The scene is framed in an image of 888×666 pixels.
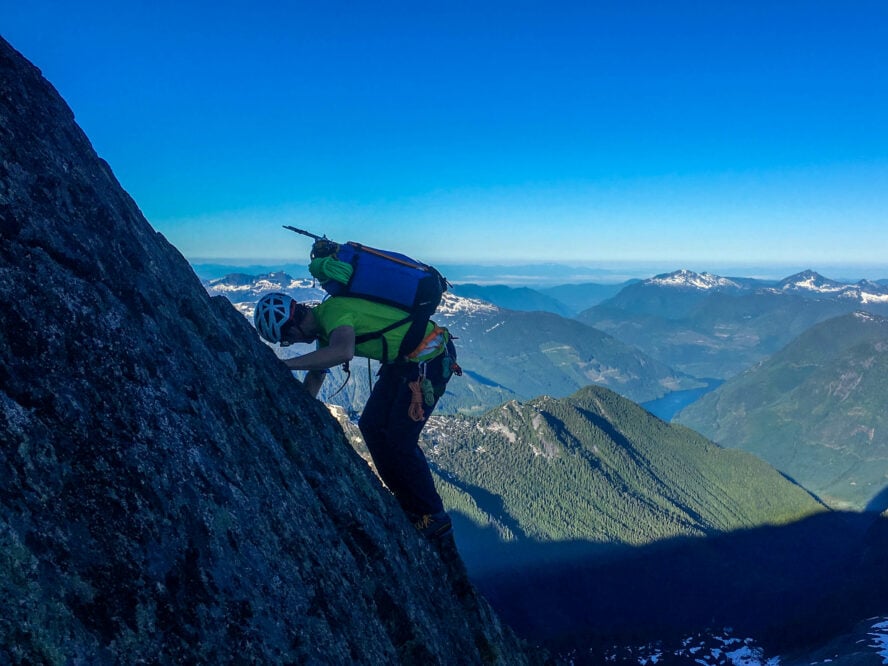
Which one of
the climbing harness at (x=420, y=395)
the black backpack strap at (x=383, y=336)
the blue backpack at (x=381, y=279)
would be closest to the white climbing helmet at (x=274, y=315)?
the blue backpack at (x=381, y=279)

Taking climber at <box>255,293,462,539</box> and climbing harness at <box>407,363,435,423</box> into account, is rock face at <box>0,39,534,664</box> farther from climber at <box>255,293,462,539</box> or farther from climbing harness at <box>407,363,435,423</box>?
climbing harness at <box>407,363,435,423</box>

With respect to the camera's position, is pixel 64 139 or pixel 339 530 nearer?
pixel 64 139

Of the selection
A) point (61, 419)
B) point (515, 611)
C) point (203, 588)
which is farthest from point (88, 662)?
point (515, 611)

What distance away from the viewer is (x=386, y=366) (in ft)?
49.2

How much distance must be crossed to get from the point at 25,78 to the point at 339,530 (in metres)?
10.5

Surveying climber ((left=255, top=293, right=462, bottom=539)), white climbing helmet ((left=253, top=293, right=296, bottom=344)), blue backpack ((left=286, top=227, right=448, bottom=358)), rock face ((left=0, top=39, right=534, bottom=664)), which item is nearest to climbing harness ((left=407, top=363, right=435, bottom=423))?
climber ((left=255, top=293, right=462, bottom=539))

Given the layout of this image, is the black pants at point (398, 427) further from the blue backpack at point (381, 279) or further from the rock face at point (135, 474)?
the rock face at point (135, 474)

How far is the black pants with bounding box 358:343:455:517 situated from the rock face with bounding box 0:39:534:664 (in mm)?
2307

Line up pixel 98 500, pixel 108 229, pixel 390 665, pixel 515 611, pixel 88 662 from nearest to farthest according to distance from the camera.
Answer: pixel 88 662, pixel 98 500, pixel 108 229, pixel 390 665, pixel 515 611

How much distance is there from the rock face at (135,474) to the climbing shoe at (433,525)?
3.24m

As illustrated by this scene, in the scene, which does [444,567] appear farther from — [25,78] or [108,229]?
[25,78]

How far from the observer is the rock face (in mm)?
6305

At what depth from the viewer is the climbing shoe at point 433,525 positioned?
16312mm

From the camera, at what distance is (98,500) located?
270 inches
